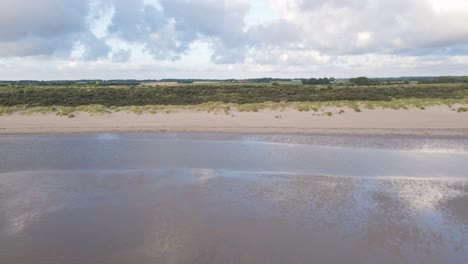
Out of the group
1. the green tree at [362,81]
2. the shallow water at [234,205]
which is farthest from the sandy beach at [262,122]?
the green tree at [362,81]

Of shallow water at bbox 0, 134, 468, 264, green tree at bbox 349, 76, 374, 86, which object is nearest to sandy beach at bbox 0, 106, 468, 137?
shallow water at bbox 0, 134, 468, 264

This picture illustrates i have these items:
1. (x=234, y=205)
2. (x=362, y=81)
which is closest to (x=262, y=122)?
(x=234, y=205)

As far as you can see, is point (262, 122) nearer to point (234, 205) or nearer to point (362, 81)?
point (234, 205)

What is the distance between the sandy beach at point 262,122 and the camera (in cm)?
1725

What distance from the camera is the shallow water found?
5426mm

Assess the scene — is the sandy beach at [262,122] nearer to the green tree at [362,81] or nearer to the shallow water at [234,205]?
the shallow water at [234,205]

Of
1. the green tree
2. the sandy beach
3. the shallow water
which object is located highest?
the green tree

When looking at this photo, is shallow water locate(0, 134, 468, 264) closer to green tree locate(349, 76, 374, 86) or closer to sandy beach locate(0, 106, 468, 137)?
sandy beach locate(0, 106, 468, 137)

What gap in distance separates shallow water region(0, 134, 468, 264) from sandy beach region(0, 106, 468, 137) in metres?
4.31

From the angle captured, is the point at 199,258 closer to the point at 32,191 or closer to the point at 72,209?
the point at 72,209

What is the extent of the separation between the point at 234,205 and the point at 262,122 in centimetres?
1234

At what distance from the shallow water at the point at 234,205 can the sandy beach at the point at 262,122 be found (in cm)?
431

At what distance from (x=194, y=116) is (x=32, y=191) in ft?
44.6

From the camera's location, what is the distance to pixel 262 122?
763 inches
